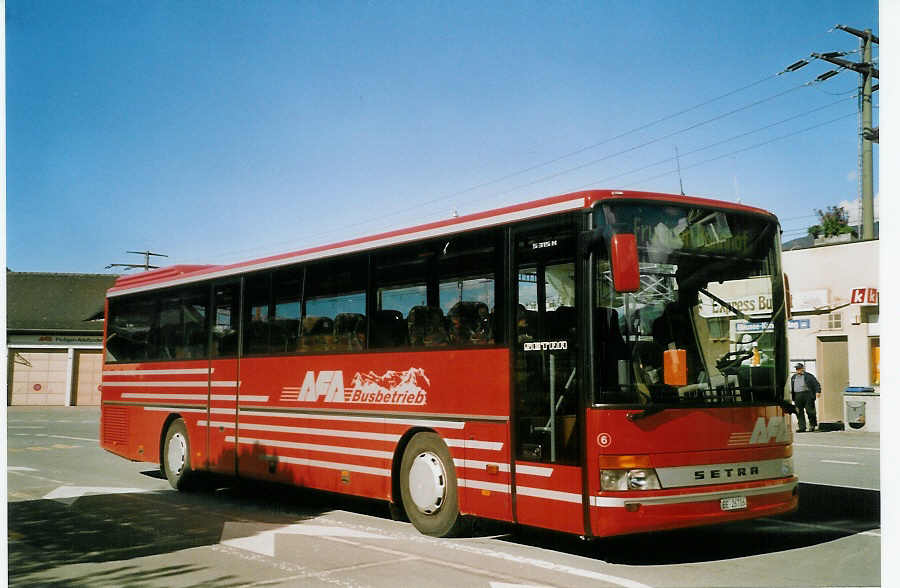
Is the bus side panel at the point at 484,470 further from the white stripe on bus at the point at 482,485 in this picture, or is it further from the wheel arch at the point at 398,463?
the wheel arch at the point at 398,463

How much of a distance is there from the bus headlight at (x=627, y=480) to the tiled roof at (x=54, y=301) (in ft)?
180

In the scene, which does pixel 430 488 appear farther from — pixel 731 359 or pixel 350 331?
pixel 731 359

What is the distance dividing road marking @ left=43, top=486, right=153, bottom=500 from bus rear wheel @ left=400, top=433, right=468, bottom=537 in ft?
19.6

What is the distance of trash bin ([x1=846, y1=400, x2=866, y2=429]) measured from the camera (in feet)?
81.8

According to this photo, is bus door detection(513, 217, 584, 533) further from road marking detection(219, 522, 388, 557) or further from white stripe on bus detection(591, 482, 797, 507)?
road marking detection(219, 522, 388, 557)

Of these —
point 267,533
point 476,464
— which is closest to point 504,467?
point 476,464

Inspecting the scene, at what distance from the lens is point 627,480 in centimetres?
753

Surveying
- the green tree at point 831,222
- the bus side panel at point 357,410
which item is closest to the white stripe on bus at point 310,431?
the bus side panel at point 357,410

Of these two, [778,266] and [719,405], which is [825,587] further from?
[778,266]

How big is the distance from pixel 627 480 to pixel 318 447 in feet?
16.7

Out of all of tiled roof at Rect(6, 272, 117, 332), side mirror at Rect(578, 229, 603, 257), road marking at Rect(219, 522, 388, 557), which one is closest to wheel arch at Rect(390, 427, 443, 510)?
road marking at Rect(219, 522, 388, 557)

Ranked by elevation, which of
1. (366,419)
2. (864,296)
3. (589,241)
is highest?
(864,296)

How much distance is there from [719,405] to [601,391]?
3.86ft

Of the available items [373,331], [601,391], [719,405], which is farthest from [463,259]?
[719,405]
